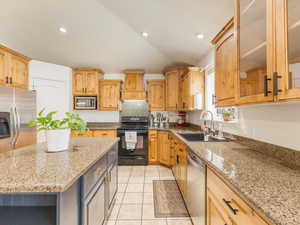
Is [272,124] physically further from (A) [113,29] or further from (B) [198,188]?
(A) [113,29]

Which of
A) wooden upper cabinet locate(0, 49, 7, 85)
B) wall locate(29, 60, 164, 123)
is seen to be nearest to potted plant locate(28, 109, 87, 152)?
wooden upper cabinet locate(0, 49, 7, 85)

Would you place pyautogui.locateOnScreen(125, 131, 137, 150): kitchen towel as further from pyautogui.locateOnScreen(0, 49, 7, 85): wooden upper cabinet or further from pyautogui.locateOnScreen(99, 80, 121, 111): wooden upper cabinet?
pyautogui.locateOnScreen(0, 49, 7, 85): wooden upper cabinet

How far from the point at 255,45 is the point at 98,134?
12.3ft

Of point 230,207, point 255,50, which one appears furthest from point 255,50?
point 230,207

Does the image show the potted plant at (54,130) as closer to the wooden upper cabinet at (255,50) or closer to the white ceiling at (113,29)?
the wooden upper cabinet at (255,50)

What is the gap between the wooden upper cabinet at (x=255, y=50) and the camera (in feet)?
3.27

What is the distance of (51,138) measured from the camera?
1438mm

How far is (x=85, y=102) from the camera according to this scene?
4.36 m

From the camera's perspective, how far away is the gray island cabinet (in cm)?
83

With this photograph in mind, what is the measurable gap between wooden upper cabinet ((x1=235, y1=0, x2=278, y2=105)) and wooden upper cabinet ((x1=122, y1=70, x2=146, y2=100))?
319 cm

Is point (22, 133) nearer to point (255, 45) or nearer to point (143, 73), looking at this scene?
point (143, 73)

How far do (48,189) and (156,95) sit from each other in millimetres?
3802

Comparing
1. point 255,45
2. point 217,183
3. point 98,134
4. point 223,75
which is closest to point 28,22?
point 98,134

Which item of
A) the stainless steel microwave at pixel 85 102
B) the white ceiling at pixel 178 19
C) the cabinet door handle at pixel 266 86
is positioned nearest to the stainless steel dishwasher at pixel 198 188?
the cabinet door handle at pixel 266 86
